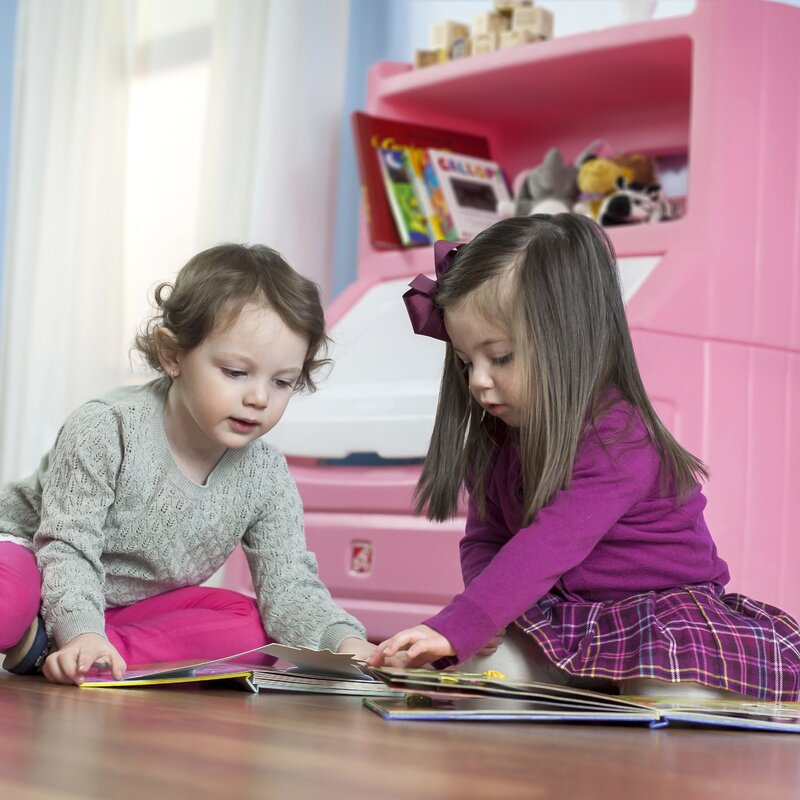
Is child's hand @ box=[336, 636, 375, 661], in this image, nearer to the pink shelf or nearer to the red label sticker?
the red label sticker

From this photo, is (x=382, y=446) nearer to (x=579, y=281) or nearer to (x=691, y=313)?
(x=691, y=313)

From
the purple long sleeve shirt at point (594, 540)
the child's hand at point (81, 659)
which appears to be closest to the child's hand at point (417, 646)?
the purple long sleeve shirt at point (594, 540)

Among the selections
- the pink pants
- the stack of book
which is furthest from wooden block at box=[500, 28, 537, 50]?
the pink pants

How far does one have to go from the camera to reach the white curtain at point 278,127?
2416 mm

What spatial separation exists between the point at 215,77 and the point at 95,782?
2.14 m

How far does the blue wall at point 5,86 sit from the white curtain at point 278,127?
61 cm

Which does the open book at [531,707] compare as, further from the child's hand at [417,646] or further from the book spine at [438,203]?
the book spine at [438,203]

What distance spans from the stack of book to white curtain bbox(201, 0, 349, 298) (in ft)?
0.98

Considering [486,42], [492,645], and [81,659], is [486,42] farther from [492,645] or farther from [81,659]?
[81,659]

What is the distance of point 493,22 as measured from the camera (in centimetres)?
214

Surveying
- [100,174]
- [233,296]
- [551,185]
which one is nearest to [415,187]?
[551,185]

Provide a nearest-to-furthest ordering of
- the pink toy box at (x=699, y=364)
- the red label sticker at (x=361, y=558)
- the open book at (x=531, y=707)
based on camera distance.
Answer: the open book at (x=531, y=707)
the pink toy box at (x=699, y=364)
the red label sticker at (x=361, y=558)

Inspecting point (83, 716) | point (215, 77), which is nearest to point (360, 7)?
point (215, 77)

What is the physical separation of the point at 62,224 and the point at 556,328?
187cm
